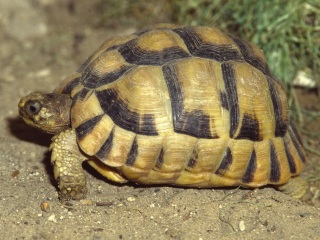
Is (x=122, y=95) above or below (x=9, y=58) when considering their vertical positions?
above

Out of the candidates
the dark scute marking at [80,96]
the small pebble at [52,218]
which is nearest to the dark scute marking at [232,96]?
the dark scute marking at [80,96]

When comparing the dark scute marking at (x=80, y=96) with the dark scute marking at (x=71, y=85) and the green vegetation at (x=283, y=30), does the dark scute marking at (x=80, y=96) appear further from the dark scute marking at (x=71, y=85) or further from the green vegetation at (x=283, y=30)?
the green vegetation at (x=283, y=30)

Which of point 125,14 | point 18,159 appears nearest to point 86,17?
point 125,14

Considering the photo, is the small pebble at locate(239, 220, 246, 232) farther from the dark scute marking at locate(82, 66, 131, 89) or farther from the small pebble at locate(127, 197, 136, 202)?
the dark scute marking at locate(82, 66, 131, 89)

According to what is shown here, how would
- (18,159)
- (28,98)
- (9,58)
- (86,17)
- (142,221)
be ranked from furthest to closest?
(86,17) → (9,58) → (18,159) → (28,98) → (142,221)

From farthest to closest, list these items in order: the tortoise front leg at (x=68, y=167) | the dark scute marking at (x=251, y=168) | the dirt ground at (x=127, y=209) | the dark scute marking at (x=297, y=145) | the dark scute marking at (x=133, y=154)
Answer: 1. the dark scute marking at (x=297, y=145)
2. the dark scute marking at (x=251, y=168)
3. the tortoise front leg at (x=68, y=167)
4. the dark scute marking at (x=133, y=154)
5. the dirt ground at (x=127, y=209)

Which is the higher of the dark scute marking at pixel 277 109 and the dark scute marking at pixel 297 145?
the dark scute marking at pixel 277 109

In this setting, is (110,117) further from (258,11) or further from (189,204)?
(258,11)
